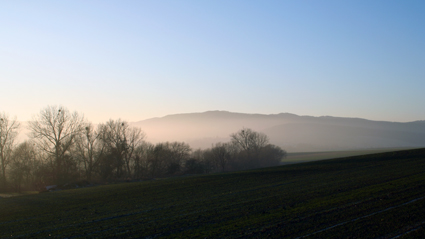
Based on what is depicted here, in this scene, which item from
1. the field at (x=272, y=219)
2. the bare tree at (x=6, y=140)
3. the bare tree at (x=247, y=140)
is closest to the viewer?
the field at (x=272, y=219)

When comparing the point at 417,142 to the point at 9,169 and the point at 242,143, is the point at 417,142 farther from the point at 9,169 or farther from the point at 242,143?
the point at 9,169

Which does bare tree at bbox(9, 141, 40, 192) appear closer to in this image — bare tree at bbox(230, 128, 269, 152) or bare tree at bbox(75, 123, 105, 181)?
bare tree at bbox(75, 123, 105, 181)

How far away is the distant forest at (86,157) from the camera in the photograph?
48.7 meters

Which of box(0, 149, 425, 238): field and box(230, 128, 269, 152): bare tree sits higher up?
box(230, 128, 269, 152): bare tree

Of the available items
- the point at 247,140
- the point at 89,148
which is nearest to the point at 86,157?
the point at 89,148

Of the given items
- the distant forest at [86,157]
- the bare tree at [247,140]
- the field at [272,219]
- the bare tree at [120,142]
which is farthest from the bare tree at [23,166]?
the bare tree at [247,140]

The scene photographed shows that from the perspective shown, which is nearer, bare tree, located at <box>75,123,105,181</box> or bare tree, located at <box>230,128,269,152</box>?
bare tree, located at <box>75,123,105,181</box>

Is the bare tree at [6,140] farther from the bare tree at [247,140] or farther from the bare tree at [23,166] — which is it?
the bare tree at [247,140]

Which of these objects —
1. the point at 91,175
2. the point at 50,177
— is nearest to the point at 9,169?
the point at 50,177

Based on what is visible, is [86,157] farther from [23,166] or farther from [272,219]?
[272,219]

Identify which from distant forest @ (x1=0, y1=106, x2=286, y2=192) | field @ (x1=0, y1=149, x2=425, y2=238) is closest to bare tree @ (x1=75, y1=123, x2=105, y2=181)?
distant forest @ (x1=0, y1=106, x2=286, y2=192)

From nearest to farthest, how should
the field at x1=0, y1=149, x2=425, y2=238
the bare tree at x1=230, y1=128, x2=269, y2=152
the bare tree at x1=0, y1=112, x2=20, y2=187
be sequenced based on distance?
the field at x1=0, y1=149, x2=425, y2=238, the bare tree at x1=0, y1=112, x2=20, y2=187, the bare tree at x1=230, y1=128, x2=269, y2=152

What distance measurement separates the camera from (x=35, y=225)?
1564 centimetres

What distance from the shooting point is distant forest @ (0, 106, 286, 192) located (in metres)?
48.7
